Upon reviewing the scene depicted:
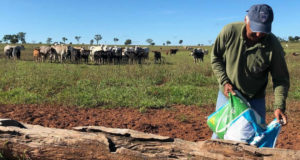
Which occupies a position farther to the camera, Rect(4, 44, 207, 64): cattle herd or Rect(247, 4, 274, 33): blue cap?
Rect(4, 44, 207, 64): cattle herd

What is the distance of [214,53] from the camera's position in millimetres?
2572

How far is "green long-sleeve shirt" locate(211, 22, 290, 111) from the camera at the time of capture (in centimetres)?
227

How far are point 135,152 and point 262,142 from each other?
3.79 feet

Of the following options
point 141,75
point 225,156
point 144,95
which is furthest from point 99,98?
point 225,156

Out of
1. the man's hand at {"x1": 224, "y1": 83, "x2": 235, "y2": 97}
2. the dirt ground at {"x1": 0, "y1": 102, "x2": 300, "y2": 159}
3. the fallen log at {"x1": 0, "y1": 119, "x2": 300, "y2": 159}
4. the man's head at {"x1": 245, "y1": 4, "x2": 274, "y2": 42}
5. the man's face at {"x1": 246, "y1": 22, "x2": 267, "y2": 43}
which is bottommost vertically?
the dirt ground at {"x1": 0, "y1": 102, "x2": 300, "y2": 159}

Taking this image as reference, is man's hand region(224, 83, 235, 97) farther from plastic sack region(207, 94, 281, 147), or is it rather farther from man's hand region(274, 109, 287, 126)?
man's hand region(274, 109, 287, 126)

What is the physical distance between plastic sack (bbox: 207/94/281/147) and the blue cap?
67cm

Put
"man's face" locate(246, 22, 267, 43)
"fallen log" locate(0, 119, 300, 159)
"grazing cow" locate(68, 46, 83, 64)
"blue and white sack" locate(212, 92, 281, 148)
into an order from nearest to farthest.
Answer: "fallen log" locate(0, 119, 300, 159), "man's face" locate(246, 22, 267, 43), "blue and white sack" locate(212, 92, 281, 148), "grazing cow" locate(68, 46, 83, 64)

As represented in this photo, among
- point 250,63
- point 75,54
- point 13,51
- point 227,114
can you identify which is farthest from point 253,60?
point 13,51

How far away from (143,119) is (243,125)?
321 cm

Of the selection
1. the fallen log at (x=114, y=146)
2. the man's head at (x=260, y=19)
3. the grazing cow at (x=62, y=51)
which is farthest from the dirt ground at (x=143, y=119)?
the grazing cow at (x=62, y=51)

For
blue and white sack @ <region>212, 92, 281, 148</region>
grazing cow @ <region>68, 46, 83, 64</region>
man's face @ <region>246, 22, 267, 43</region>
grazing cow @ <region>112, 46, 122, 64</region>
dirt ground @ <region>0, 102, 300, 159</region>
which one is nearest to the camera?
man's face @ <region>246, 22, 267, 43</region>

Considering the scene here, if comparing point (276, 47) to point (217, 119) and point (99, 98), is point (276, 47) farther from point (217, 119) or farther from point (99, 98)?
point (99, 98)

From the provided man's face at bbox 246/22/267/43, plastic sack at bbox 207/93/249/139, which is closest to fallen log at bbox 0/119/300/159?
plastic sack at bbox 207/93/249/139
